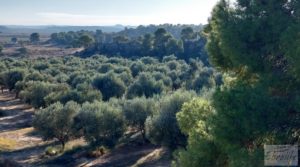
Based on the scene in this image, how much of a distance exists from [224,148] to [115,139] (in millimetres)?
25051

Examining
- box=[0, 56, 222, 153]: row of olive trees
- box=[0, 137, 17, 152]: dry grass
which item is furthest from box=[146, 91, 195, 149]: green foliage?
box=[0, 137, 17, 152]: dry grass

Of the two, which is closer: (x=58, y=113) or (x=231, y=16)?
(x=231, y=16)

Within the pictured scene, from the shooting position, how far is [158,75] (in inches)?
2418

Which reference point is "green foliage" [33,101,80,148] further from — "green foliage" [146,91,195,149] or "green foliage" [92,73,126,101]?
"green foliage" [92,73,126,101]

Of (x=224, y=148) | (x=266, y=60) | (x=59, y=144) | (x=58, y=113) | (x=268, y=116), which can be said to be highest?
(x=266, y=60)

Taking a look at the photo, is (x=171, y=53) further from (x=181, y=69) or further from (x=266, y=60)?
(x=266, y=60)

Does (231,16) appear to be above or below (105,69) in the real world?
above

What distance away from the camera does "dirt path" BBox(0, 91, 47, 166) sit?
37713mm

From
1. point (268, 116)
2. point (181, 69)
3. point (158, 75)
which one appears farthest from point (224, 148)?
point (181, 69)

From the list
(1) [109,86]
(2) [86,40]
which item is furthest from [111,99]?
(2) [86,40]

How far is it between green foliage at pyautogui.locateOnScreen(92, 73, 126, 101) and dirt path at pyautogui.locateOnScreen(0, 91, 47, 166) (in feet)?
35.6

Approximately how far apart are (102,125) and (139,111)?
152 inches

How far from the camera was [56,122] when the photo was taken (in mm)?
37094

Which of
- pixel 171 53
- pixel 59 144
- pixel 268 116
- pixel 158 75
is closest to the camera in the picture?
pixel 268 116
